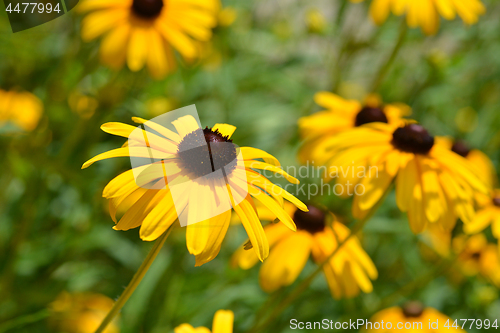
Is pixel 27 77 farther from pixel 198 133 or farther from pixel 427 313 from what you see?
pixel 427 313

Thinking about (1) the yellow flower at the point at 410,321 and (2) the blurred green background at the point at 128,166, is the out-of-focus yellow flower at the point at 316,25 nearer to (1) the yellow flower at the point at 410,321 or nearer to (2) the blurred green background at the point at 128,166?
(2) the blurred green background at the point at 128,166

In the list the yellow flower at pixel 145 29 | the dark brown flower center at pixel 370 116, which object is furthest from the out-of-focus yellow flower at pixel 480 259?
the yellow flower at pixel 145 29

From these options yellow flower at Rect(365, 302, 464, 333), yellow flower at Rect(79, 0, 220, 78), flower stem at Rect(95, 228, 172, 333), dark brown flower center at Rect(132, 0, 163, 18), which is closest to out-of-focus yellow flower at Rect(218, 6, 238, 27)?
yellow flower at Rect(79, 0, 220, 78)

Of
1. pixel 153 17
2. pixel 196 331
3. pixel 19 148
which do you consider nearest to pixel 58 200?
pixel 19 148

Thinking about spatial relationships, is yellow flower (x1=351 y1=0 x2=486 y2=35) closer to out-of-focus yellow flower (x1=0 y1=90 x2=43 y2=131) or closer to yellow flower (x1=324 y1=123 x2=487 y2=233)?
yellow flower (x1=324 y1=123 x2=487 y2=233)

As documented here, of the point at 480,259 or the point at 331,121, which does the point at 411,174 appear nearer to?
the point at 331,121

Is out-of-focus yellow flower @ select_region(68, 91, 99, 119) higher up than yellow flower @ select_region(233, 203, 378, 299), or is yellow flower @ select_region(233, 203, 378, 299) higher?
out-of-focus yellow flower @ select_region(68, 91, 99, 119)

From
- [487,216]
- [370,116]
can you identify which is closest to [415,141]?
[370,116]
